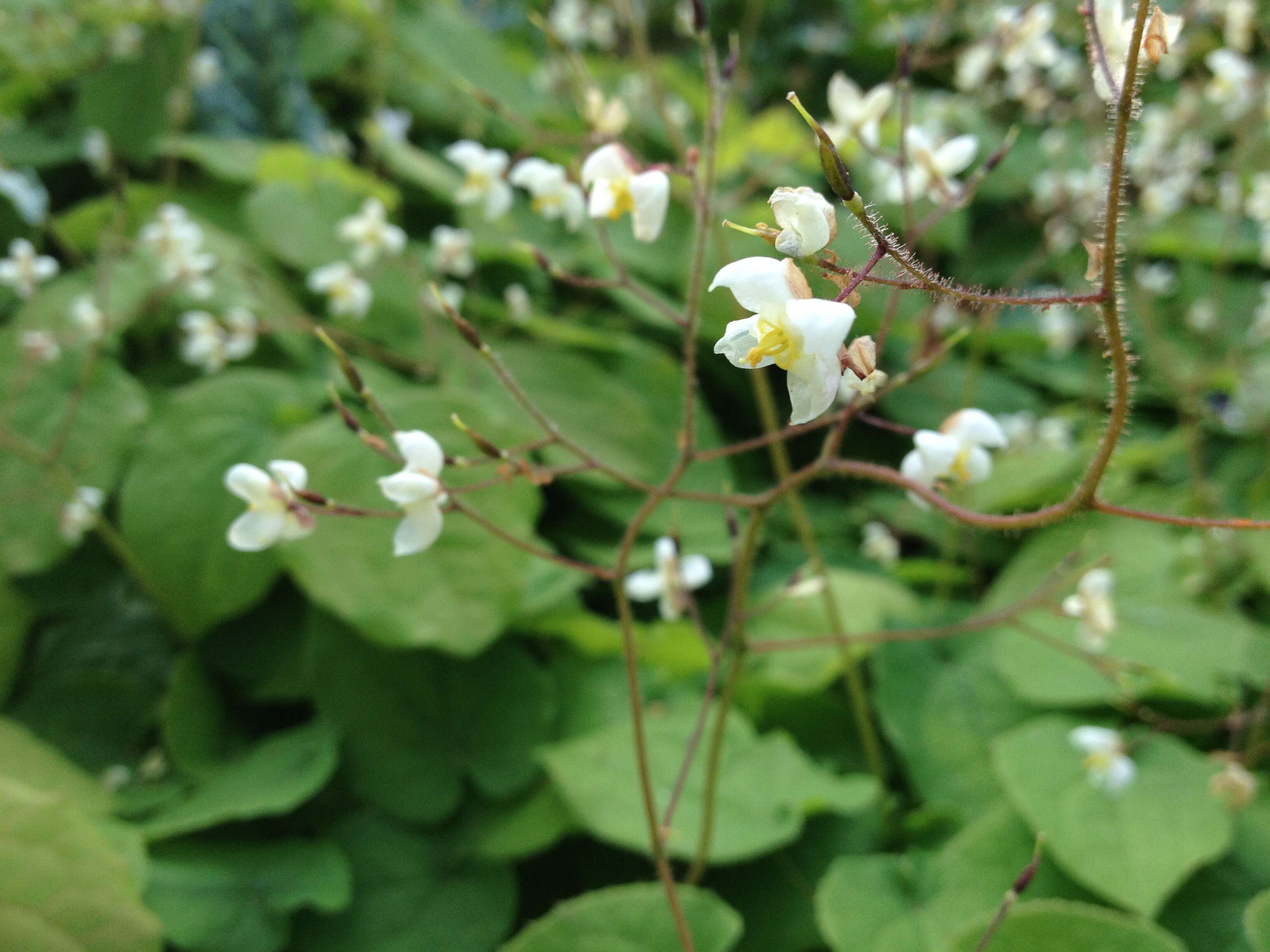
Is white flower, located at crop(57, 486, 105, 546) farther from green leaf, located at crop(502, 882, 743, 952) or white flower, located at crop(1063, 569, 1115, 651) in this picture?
white flower, located at crop(1063, 569, 1115, 651)

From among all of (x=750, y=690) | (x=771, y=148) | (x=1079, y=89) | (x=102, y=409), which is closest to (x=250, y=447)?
(x=102, y=409)

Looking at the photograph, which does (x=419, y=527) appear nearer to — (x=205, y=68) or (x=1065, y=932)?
(x=1065, y=932)

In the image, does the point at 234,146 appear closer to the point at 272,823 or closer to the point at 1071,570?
the point at 272,823

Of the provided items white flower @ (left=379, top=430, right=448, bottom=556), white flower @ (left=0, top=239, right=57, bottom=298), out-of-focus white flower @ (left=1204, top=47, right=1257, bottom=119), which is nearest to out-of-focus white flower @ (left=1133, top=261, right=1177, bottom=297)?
out-of-focus white flower @ (left=1204, top=47, right=1257, bottom=119)

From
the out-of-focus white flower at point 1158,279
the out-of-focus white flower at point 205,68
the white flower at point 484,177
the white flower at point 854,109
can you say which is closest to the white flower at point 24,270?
the out-of-focus white flower at point 205,68

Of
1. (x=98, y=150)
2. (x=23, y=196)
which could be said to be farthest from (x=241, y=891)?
(x=98, y=150)

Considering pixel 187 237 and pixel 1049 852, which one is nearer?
pixel 1049 852
